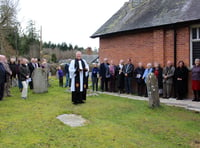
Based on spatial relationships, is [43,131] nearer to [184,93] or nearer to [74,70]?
[74,70]

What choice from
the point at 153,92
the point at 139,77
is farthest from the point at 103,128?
the point at 139,77

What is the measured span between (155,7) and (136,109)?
8.12 meters

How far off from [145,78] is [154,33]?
2.66 metres

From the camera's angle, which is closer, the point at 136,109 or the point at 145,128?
the point at 145,128

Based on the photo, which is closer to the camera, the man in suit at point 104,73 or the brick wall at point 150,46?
the brick wall at point 150,46

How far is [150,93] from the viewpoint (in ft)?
32.4

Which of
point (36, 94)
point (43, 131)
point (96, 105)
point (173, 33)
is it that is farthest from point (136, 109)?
point (36, 94)

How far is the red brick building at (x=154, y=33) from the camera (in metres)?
12.2

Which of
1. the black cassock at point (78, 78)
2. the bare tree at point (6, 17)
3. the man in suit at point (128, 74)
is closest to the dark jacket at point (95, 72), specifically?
the man in suit at point (128, 74)

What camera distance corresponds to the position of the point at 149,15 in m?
14.9

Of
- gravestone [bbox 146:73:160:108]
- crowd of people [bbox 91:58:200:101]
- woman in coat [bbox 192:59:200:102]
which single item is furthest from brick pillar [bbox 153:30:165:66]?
gravestone [bbox 146:73:160:108]

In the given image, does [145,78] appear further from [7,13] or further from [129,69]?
[7,13]

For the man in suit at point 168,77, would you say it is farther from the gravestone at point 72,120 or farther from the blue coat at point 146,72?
the gravestone at point 72,120

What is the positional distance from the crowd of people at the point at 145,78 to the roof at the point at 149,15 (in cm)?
220
